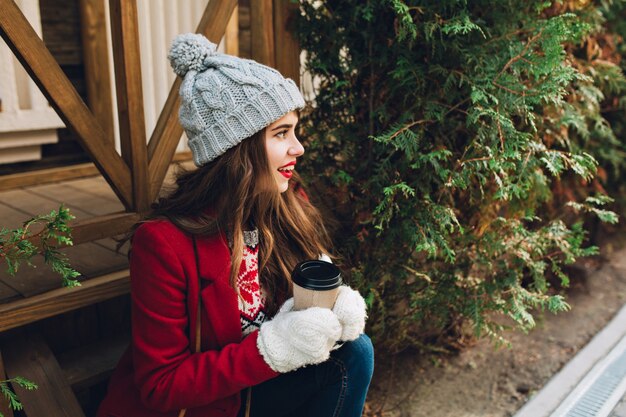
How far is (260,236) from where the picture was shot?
6.89 feet

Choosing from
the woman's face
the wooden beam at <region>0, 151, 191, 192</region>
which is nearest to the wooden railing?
the woman's face

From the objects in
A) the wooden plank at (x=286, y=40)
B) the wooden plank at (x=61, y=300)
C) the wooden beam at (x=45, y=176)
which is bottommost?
the wooden plank at (x=61, y=300)

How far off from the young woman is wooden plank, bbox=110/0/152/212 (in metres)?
0.29

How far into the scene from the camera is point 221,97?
6.03 feet

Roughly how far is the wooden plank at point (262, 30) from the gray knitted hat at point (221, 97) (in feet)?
2.15

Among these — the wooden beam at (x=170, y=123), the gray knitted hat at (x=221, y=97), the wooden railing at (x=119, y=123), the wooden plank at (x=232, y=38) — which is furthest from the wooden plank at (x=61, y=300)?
the wooden plank at (x=232, y=38)

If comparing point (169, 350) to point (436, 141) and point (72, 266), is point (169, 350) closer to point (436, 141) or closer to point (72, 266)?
point (72, 266)

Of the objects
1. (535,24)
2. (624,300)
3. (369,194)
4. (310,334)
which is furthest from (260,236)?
(624,300)

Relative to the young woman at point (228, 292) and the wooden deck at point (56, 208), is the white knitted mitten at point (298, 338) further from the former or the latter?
the wooden deck at point (56, 208)

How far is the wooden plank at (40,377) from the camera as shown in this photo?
82.4 inches

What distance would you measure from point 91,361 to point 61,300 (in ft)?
1.18

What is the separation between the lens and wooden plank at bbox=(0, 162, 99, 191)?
12.5ft

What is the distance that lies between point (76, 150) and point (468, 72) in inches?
117

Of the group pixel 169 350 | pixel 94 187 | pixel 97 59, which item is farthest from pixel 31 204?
pixel 169 350
